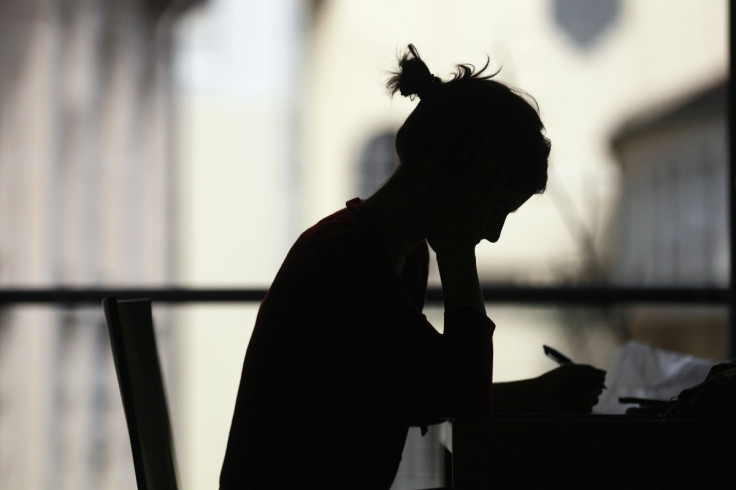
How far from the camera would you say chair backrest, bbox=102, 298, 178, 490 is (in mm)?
983

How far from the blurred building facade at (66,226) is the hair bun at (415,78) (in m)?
1.27

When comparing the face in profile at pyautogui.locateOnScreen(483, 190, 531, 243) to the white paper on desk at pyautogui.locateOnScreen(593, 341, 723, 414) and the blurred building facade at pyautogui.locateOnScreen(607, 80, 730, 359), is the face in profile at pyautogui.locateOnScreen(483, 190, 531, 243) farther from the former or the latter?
the blurred building facade at pyautogui.locateOnScreen(607, 80, 730, 359)

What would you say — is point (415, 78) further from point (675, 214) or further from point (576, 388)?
point (675, 214)

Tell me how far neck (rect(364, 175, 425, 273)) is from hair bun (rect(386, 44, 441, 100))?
124 mm

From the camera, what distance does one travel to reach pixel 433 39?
2.18m

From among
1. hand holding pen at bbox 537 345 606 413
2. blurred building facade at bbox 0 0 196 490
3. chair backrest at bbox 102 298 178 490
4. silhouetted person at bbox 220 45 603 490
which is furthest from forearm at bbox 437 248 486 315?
blurred building facade at bbox 0 0 196 490

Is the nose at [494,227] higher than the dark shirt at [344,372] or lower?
higher

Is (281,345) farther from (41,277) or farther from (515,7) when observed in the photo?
(515,7)

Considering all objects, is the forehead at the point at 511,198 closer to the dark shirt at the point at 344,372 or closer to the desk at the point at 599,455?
the dark shirt at the point at 344,372

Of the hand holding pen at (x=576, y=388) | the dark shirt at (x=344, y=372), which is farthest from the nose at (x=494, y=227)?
the hand holding pen at (x=576, y=388)

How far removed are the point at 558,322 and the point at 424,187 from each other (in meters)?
1.29

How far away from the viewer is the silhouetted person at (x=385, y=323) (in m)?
0.93

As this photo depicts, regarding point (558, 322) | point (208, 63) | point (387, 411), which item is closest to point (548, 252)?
point (558, 322)

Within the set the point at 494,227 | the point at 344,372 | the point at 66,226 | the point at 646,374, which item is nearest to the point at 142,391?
the point at 344,372
